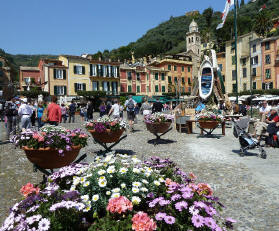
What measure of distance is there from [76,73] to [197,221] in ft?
148

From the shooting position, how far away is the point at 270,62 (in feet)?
150

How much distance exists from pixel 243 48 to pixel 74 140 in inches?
2186

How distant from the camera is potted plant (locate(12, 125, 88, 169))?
14.2ft

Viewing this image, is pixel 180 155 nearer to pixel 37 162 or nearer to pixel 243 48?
pixel 37 162

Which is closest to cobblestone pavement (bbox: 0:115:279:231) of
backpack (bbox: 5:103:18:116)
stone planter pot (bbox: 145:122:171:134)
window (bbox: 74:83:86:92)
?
stone planter pot (bbox: 145:122:171:134)

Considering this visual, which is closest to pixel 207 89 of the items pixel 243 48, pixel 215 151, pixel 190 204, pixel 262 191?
pixel 215 151

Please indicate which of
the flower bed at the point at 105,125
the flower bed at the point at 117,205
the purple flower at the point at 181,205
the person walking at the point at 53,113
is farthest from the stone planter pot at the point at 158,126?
the purple flower at the point at 181,205

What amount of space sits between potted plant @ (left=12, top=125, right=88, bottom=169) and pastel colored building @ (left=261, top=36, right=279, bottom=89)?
160 ft

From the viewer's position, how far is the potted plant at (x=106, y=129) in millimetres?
7062

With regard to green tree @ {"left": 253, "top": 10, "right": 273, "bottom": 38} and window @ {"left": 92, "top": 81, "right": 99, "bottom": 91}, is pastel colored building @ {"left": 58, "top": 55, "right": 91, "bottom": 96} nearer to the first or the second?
window @ {"left": 92, "top": 81, "right": 99, "bottom": 91}

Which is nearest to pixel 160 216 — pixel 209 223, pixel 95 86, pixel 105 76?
pixel 209 223

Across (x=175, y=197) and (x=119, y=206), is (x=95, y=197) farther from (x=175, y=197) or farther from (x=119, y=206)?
(x=175, y=197)

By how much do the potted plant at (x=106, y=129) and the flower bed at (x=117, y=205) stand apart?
4383 millimetres

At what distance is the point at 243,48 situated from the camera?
52594 millimetres
